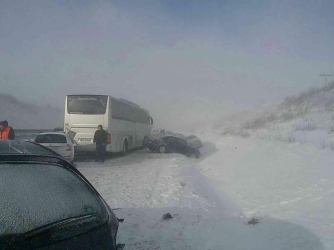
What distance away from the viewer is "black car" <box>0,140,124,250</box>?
2.12m

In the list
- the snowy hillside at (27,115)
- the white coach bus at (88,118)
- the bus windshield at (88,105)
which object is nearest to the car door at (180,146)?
the white coach bus at (88,118)

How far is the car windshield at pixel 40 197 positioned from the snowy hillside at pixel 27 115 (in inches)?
2254

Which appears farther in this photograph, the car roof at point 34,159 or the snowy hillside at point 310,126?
the snowy hillside at point 310,126

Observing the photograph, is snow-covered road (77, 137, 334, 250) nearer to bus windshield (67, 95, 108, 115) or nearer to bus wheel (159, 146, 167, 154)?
bus windshield (67, 95, 108, 115)

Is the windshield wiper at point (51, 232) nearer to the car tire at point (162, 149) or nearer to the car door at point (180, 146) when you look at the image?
the car door at point (180, 146)

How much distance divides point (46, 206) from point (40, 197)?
0.35 ft

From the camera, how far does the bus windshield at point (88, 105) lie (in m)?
16.7

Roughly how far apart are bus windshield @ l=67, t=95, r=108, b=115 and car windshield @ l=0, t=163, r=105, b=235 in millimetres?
14041

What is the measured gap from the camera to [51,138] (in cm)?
1346

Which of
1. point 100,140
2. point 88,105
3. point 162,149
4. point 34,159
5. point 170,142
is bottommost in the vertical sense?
point 162,149

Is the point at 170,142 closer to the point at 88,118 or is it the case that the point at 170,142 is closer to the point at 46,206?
the point at 88,118

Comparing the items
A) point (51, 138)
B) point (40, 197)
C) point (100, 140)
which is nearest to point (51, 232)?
point (40, 197)

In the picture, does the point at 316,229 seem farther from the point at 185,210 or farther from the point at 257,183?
the point at 257,183

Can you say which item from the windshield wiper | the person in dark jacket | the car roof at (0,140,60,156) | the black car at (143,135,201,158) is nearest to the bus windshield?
the person in dark jacket
